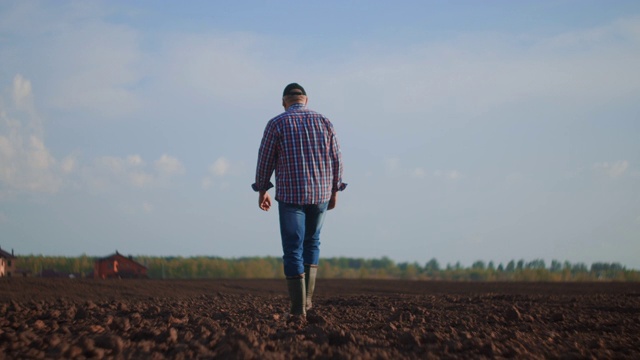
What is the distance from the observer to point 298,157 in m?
6.24

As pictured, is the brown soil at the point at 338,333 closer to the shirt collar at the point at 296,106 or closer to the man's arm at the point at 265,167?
the man's arm at the point at 265,167

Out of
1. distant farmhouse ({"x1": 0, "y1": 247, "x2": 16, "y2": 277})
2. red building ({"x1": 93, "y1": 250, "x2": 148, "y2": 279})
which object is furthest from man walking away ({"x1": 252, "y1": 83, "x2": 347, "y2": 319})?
red building ({"x1": 93, "y1": 250, "x2": 148, "y2": 279})

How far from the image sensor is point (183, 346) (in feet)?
13.0

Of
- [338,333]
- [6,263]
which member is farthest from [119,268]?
[338,333]

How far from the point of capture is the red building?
1559 cm

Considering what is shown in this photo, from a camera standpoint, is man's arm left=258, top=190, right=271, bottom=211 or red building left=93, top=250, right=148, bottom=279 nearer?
man's arm left=258, top=190, right=271, bottom=211

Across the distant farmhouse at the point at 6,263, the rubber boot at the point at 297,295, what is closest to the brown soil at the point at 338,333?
the rubber boot at the point at 297,295

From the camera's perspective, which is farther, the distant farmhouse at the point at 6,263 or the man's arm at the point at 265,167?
the distant farmhouse at the point at 6,263

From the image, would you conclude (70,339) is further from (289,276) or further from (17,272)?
(17,272)

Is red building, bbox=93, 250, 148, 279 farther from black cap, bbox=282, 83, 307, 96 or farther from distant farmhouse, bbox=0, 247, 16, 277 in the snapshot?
black cap, bbox=282, 83, 307, 96

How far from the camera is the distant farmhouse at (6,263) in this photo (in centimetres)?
1380

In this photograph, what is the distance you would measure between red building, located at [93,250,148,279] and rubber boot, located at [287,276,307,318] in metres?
9.86

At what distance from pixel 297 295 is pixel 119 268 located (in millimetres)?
10145

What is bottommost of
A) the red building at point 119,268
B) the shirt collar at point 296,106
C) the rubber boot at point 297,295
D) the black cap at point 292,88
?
the rubber boot at point 297,295
